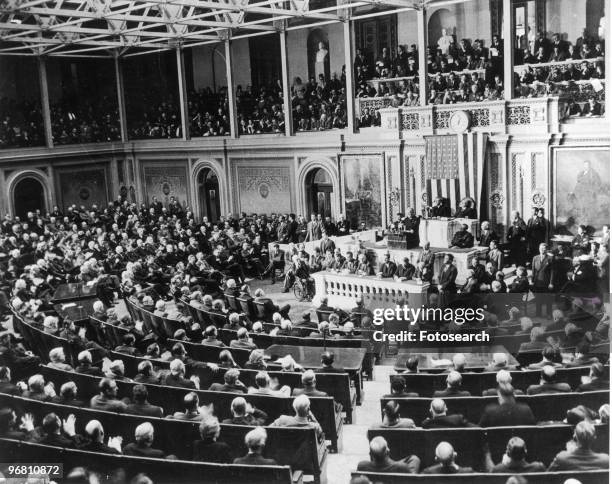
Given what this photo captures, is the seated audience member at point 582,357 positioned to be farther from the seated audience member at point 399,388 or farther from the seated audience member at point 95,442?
the seated audience member at point 95,442

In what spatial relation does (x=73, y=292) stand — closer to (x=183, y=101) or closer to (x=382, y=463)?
(x=382, y=463)

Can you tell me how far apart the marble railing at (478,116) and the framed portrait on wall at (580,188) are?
104cm

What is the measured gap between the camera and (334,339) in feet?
37.6

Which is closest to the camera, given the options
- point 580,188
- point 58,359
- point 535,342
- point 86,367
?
point 535,342

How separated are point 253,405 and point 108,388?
74.4 inches

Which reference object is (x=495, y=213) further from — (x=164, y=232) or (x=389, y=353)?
(x=164, y=232)

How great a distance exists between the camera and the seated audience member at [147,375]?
936 centimetres

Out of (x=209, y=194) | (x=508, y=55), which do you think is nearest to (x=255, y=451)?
(x=508, y=55)

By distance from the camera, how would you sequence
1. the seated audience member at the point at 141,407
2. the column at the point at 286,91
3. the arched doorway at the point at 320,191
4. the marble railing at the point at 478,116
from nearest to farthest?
the seated audience member at the point at 141,407
the marble railing at the point at 478,116
the arched doorway at the point at 320,191
the column at the point at 286,91

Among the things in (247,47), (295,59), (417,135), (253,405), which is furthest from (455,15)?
(253,405)

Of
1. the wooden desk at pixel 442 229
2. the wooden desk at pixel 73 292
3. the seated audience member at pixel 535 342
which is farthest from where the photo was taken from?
the wooden desk at pixel 442 229

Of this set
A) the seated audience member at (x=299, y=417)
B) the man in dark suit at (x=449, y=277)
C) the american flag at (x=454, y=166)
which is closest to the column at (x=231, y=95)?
the american flag at (x=454, y=166)

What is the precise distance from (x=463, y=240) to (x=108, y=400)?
492 inches

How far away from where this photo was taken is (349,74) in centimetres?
2536
